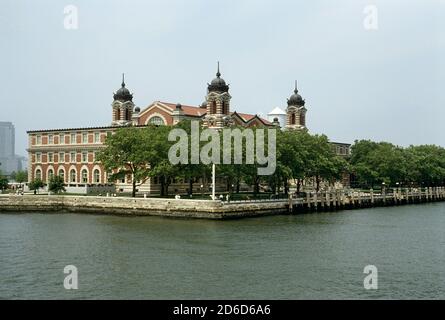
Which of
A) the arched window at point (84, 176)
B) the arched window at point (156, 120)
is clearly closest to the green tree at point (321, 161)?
the arched window at point (156, 120)

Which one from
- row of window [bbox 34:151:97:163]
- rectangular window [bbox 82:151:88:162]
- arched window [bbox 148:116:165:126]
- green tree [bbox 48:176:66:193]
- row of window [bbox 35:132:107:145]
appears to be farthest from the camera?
row of window [bbox 34:151:97:163]

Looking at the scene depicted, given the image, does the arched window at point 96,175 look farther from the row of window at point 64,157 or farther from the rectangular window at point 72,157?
the rectangular window at point 72,157

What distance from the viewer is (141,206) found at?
233ft

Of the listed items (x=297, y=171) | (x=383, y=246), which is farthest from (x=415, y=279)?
(x=297, y=171)

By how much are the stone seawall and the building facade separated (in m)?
14.6

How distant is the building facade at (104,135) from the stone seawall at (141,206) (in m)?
14.6

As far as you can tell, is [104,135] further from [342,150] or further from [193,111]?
[342,150]

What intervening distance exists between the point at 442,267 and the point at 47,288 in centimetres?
2510

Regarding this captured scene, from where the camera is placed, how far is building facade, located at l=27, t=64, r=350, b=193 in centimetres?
9700

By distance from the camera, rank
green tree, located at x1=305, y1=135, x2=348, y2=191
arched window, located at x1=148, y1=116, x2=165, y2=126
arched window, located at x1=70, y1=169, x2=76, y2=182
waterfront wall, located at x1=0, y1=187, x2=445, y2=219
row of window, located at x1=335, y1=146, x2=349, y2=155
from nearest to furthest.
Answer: waterfront wall, located at x1=0, y1=187, x2=445, y2=219 → green tree, located at x1=305, y1=135, x2=348, y2=191 → arched window, located at x1=148, y1=116, x2=165, y2=126 → arched window, located at x1=70, y1=169, x2=76, y2=182 → row of window, located at x1=335, y1=146, x2=349, y2=155

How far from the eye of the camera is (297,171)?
3374 inches

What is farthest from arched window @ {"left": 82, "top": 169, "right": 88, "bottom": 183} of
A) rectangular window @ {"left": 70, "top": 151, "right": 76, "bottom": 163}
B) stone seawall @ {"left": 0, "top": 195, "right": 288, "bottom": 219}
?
stone seawall @ {"left": 0, "top": 195, "right": 288, "bottom": 219}

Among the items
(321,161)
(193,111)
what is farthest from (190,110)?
(321,161)

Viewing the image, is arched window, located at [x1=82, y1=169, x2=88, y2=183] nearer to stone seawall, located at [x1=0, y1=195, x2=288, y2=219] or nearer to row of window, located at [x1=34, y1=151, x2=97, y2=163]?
row of window, located at [x1=34, y1=151, x2=97, y2=163]
